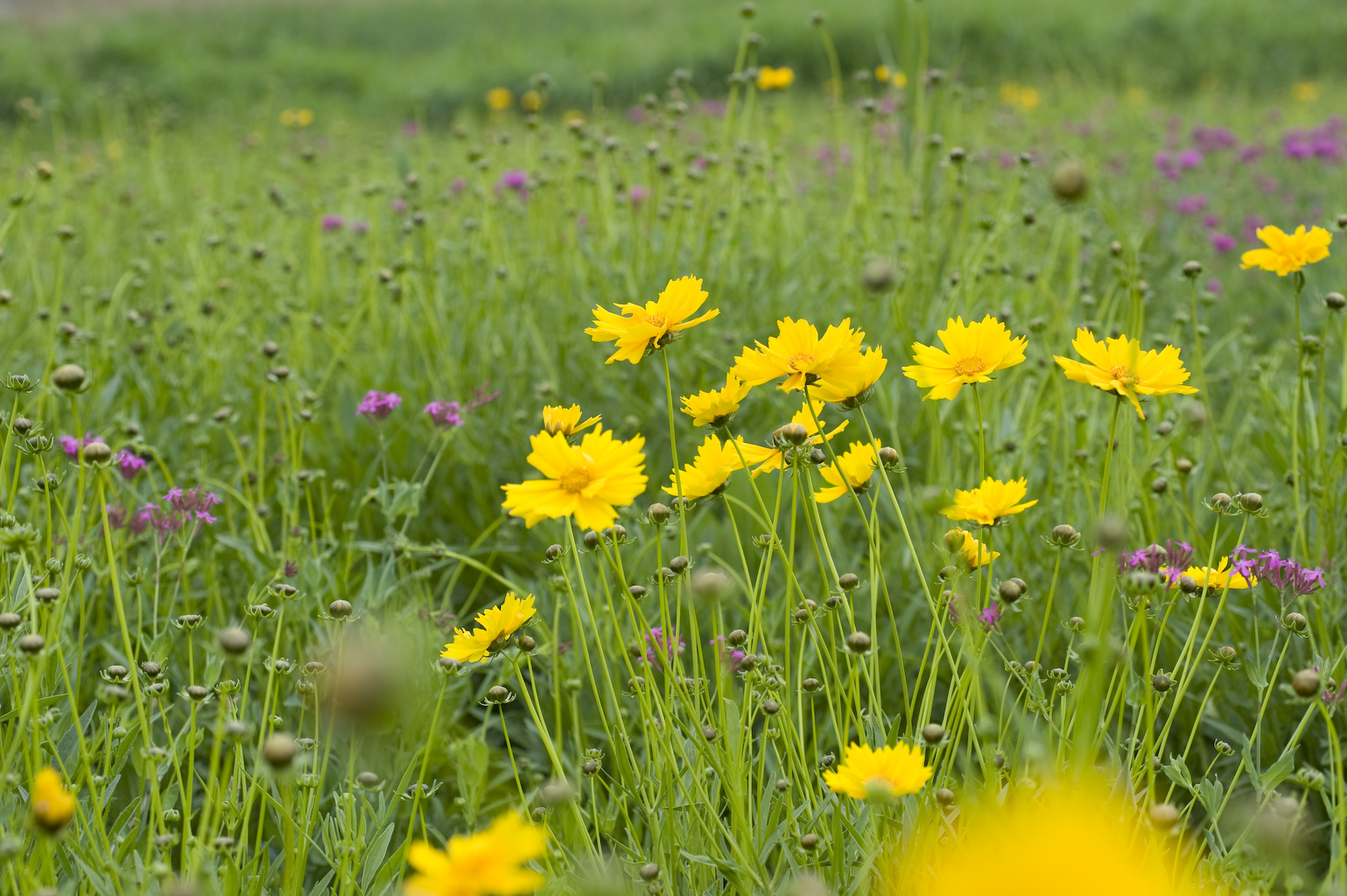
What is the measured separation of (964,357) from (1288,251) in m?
0.53

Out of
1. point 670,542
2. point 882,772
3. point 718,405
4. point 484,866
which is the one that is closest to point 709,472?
point 718,405

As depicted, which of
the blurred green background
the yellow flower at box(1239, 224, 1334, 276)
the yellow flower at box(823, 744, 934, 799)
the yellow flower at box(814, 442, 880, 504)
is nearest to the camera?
the yellow flower at box(823, 744, 934, 799)

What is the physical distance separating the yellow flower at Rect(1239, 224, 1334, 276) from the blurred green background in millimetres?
4842

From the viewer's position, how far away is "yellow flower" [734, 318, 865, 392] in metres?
0.87

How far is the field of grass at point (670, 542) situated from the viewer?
0.85 metres

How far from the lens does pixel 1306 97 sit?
5.00m

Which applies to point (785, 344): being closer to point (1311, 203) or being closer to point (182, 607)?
point (182, 607)

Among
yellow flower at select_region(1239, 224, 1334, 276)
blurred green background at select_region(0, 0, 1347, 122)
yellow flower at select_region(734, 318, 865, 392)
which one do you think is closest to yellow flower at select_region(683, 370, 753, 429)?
yellow flower at select_region(734, 318, 865, 392)

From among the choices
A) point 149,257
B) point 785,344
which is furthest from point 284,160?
point 785,344

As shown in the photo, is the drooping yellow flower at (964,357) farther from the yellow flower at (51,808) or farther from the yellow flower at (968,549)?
the yellow flower at (51,808)

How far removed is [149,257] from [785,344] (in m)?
2.48

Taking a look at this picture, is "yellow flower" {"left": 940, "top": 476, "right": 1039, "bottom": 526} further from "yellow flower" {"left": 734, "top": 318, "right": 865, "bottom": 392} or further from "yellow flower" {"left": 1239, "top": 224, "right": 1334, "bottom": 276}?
"yellow flower" {"left": 1239, "top": 224, "right": 1334, "bottom": 276}

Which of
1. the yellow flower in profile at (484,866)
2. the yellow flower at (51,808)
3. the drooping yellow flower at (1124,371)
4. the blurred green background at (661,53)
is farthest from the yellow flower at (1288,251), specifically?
the blurred green background at (661,53)

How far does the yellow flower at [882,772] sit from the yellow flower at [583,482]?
234 mm
